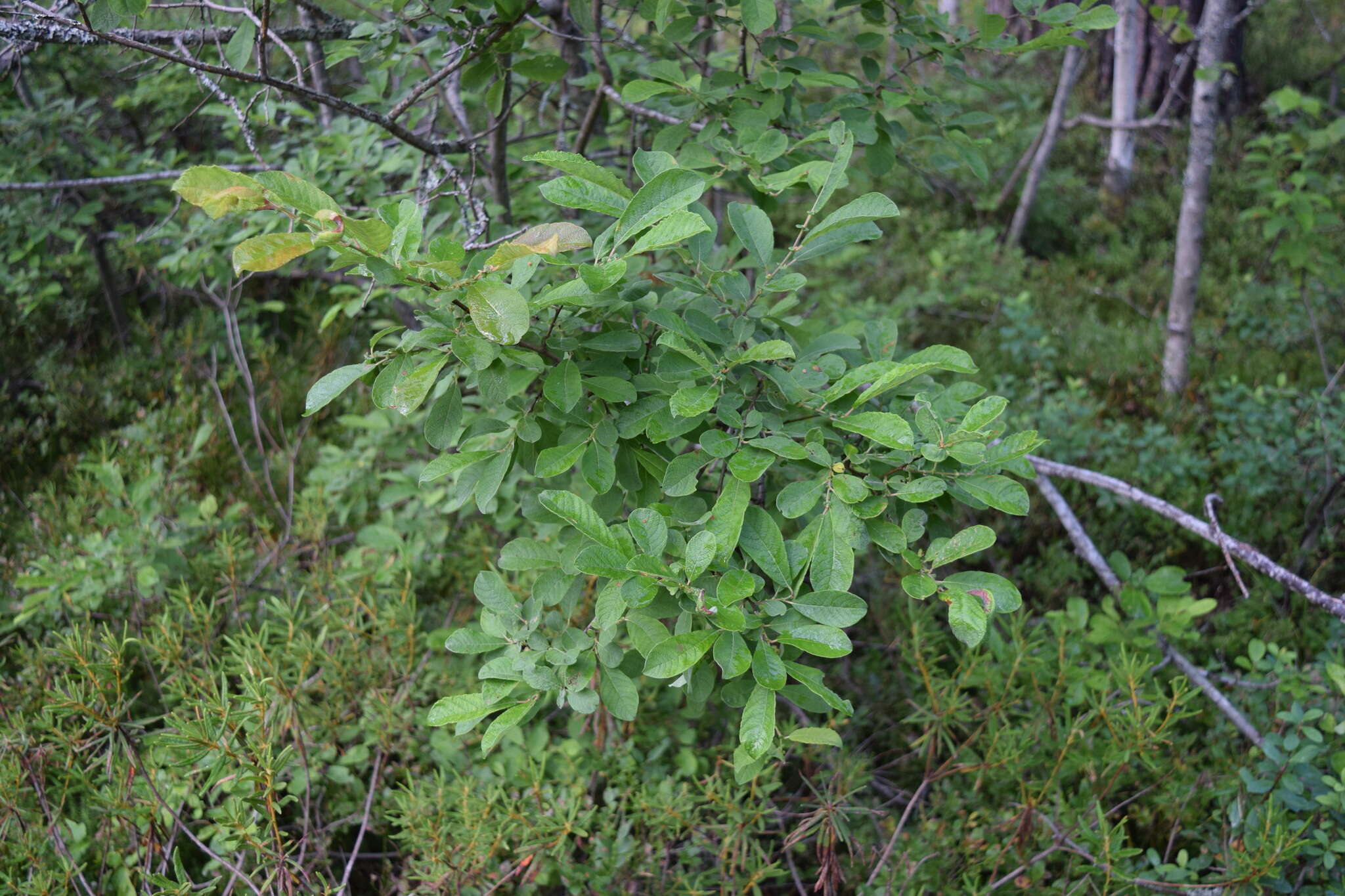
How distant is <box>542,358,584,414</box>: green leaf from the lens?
1.24 m

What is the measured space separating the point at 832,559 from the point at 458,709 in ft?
2.00

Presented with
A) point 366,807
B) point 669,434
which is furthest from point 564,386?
point 366,807

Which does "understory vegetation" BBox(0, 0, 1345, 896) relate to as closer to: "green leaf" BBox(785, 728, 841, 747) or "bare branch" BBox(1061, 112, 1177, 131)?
"green leaf" BBox(785, 728, 841, 747)

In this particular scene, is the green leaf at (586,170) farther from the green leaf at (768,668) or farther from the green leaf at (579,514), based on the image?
the green leaf at (768,668)

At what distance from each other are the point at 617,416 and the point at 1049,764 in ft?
5.01

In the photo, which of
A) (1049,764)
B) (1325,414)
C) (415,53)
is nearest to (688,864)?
(1049,764)

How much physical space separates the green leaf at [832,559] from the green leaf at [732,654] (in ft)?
0.46

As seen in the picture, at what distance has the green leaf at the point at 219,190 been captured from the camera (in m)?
1.01

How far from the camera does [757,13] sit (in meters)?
1.66

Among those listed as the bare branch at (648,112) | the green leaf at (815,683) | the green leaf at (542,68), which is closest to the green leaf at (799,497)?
the green leaf at (815,683)

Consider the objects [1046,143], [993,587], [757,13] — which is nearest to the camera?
[993,587]

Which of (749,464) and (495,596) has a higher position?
(749,464)

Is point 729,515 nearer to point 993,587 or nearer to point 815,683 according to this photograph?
point 815,683

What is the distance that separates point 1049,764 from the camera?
212cm
